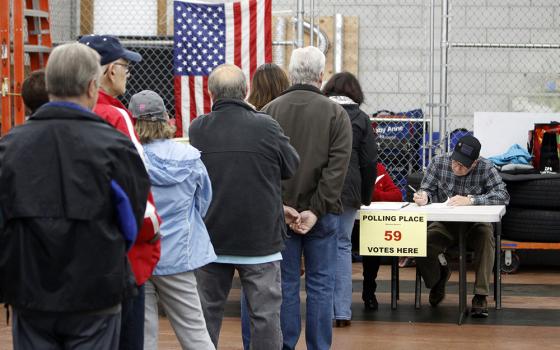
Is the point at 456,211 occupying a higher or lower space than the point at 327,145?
lower

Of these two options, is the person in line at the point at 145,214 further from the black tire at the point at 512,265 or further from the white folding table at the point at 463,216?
the black tire at the point at 512,265

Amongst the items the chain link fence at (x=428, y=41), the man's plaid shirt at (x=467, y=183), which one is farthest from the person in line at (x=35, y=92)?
the chain link fence at (x=428, y=41)

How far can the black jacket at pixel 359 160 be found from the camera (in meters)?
7.11

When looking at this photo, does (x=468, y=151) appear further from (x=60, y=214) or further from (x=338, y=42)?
(x=338, y=42)

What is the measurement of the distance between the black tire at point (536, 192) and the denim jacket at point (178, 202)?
5106 millimetres

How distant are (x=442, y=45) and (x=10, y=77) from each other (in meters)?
4.02

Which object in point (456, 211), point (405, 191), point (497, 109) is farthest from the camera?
point (497, 109)

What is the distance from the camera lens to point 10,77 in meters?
9.13

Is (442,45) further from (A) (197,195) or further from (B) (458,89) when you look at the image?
(A) (197,195)

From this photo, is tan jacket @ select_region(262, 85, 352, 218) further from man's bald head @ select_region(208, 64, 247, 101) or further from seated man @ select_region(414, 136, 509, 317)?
seated man @ select_region(414, 136, 509, 317)

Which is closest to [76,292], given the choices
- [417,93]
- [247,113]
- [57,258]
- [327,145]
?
[57,258]

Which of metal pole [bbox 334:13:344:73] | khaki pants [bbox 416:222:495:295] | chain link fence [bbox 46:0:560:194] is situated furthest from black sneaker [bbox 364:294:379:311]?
metal pole [bbox 334:13:344:73]

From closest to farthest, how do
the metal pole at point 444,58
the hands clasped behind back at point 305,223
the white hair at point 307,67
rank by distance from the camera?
the hands clasped behind back at point 305,223 < the white hair at point 307,67 < the metal pole at point 444,58

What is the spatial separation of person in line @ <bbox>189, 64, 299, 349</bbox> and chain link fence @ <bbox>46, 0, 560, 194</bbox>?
7257 millimetres
